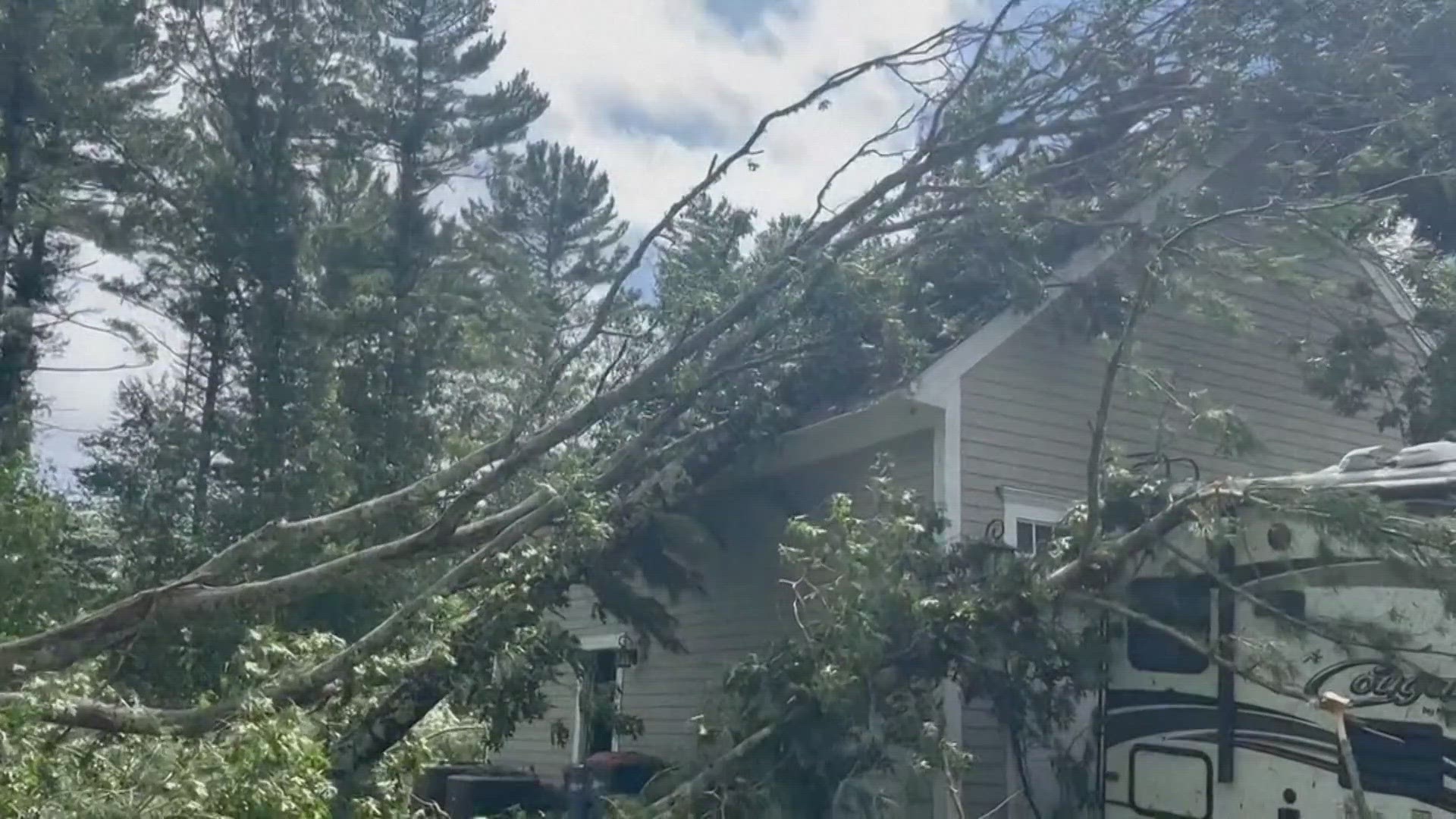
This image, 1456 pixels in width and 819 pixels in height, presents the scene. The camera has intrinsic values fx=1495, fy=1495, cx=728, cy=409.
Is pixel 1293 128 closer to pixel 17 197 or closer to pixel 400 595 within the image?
pixel 400 595

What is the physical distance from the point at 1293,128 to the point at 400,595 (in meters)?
10.9

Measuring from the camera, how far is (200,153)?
22.3m

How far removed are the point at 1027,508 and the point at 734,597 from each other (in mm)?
3067

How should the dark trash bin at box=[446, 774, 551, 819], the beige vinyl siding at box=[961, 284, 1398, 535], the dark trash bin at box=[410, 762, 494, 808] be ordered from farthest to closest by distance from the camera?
the dark trash bin at box=[410, 762, 494, 808], the dark trash bin at box=[446, 774, 551, 819], the beige vinyl siding at box=[961, 284, 1398, 535]

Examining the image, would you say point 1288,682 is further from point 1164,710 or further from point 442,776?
point 442,776

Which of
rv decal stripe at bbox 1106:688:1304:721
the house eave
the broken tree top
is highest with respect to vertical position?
the house eave

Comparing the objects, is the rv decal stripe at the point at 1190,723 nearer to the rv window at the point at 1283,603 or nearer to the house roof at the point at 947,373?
the rv window at the point at 1283,603

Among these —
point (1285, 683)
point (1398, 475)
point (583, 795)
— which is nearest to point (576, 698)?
point (583, 795)

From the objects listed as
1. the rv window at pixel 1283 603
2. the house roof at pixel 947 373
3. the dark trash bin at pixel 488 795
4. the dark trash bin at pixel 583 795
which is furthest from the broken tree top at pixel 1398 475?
the dark trash bin at pixel 488 795

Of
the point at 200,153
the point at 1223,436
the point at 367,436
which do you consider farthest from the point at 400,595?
the point at 1223,436

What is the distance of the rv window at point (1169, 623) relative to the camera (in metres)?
8.13

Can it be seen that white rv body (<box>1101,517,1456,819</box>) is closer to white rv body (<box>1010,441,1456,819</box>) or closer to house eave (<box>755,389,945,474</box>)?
white rv body (<box>1010,441,1456,819</box>)

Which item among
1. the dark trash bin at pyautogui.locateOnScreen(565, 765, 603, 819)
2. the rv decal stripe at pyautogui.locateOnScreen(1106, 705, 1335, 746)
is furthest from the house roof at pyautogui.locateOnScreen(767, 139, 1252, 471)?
the dark trash bin at pyautogui.locateOnScreen(565, 765, 603, 819)

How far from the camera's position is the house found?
1018 centimetres
